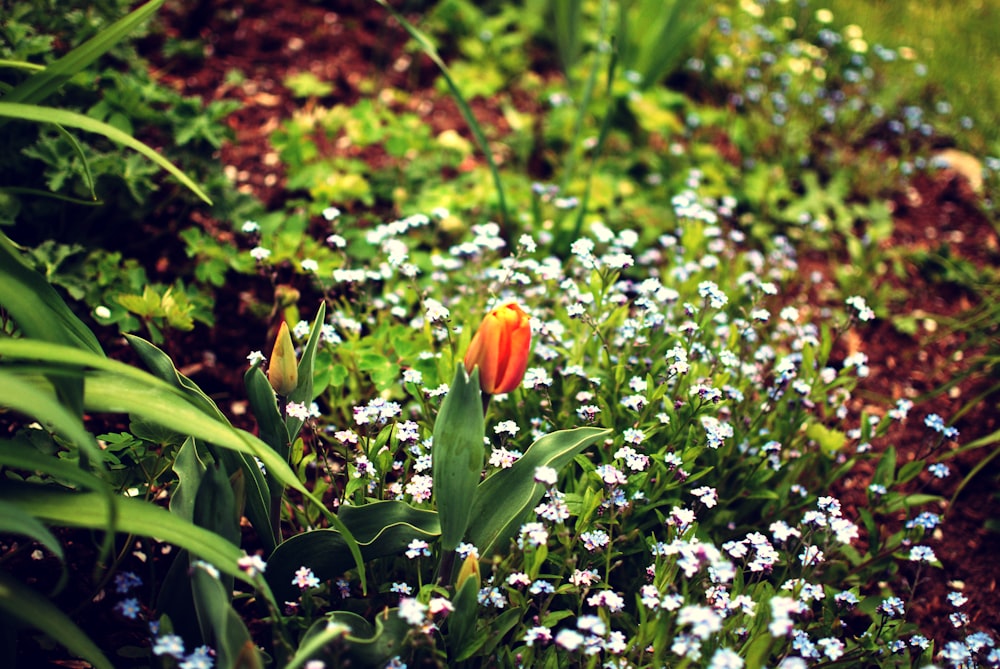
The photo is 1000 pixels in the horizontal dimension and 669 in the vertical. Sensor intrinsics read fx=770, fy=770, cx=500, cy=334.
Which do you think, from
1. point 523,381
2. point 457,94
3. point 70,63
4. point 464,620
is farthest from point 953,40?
point 70,63

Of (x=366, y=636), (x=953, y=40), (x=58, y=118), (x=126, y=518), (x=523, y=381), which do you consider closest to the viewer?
(x=126, y=518)

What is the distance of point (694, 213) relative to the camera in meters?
2.39

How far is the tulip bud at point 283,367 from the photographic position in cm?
150

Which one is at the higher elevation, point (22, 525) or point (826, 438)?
point (22, 525)

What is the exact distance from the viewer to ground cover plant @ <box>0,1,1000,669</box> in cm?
138

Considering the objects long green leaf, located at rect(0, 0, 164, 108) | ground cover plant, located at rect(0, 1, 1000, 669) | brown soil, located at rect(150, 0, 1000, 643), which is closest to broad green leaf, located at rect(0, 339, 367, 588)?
ground cover plant, located at rect(0, 1, 1000, 669)

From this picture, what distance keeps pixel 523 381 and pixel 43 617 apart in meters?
1.08

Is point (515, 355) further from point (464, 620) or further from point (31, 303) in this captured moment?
point (31, 303)

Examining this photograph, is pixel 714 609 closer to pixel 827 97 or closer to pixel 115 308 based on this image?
pixel 115 308

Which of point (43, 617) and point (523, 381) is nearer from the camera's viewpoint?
point (43, 617)

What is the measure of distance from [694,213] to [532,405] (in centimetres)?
84

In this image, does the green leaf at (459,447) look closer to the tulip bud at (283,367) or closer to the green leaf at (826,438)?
the tulip bud at (283,367)

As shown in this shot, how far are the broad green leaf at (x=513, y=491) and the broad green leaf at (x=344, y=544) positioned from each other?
0.10 m

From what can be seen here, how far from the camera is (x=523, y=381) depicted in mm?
1877
